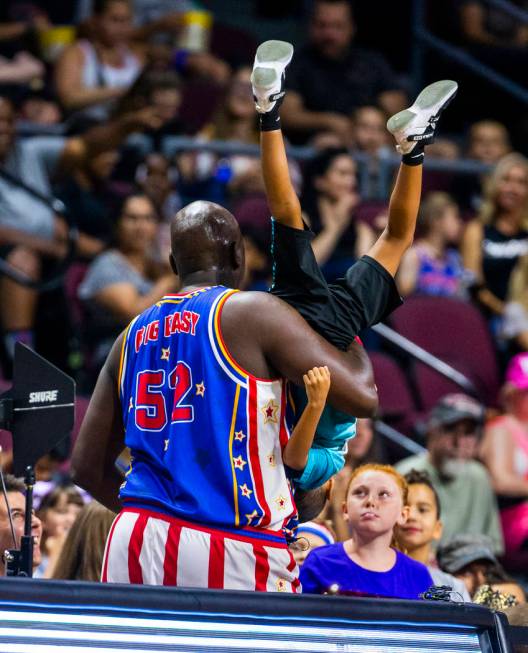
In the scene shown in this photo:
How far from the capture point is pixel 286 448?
381 cm

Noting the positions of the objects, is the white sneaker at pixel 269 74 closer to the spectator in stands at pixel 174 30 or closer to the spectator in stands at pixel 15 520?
the spectator in stands at pixel 15 520

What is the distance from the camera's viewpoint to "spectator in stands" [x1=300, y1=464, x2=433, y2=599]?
4832 mm

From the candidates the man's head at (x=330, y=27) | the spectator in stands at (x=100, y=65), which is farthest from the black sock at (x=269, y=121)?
the man's head at (x=330, y=27)

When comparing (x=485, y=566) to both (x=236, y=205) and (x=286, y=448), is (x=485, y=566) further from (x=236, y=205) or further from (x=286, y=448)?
(x=236, y=205)

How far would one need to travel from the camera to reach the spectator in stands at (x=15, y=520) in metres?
4.61

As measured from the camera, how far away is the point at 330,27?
36.3 ft

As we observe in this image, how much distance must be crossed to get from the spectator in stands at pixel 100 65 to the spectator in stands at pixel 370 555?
5301 millimetres

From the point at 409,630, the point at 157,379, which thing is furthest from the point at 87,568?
the point at 409,630

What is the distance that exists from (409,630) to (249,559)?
2.49ft

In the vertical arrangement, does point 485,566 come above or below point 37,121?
below

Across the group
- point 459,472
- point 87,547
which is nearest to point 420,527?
point 87,547

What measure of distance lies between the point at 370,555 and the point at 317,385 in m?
1.44

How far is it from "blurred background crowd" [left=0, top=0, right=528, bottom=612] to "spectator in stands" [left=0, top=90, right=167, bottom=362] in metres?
0.01

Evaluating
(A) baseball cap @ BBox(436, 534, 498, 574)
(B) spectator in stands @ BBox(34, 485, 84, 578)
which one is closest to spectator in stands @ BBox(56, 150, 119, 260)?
(B) spectator in stands @ BBox(34, 485, 84, 578)
